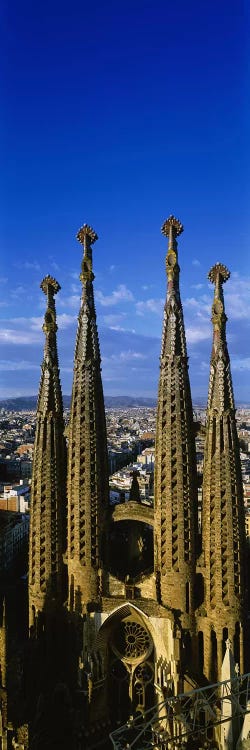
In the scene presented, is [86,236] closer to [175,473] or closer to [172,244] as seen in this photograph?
[172,244]

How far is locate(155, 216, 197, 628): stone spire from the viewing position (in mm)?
18781

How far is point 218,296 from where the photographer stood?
20078mm

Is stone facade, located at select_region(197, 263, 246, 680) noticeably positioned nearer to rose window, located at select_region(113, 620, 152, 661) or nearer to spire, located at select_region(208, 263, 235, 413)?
spire, located at select_region(208, 263, 235, 413)

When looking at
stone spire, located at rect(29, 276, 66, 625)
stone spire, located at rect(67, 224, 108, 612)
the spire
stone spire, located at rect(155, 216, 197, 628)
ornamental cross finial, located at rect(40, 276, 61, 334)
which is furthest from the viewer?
ornamental cross finial, located at rect(40, 276, 61, 334)

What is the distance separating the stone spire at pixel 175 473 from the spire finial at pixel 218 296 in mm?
1128

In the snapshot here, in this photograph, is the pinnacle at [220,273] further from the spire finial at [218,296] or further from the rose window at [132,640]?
the rose window at [132,640]

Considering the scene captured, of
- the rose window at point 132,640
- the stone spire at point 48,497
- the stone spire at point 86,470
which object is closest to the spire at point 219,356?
the stone spire at point 86,470

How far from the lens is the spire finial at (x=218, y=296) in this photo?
65.2 ft

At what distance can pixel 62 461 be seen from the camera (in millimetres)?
21062

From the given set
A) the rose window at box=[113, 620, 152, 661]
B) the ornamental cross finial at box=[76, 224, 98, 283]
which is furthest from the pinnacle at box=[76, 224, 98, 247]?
the rose window at box=[113, 620, 152, 661]

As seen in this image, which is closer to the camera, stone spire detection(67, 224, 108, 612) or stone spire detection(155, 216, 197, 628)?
stone spire detection(155, 216, 197, 628)

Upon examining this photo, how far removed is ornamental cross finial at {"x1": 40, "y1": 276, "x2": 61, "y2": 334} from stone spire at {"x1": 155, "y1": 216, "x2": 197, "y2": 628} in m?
4.18

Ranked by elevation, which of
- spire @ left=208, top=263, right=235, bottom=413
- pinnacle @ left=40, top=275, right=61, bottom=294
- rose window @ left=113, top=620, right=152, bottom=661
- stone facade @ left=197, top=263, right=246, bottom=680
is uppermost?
pinnacle @ left=40, top=275, right=61, bottom=294

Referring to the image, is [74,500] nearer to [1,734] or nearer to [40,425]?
[40,425]
